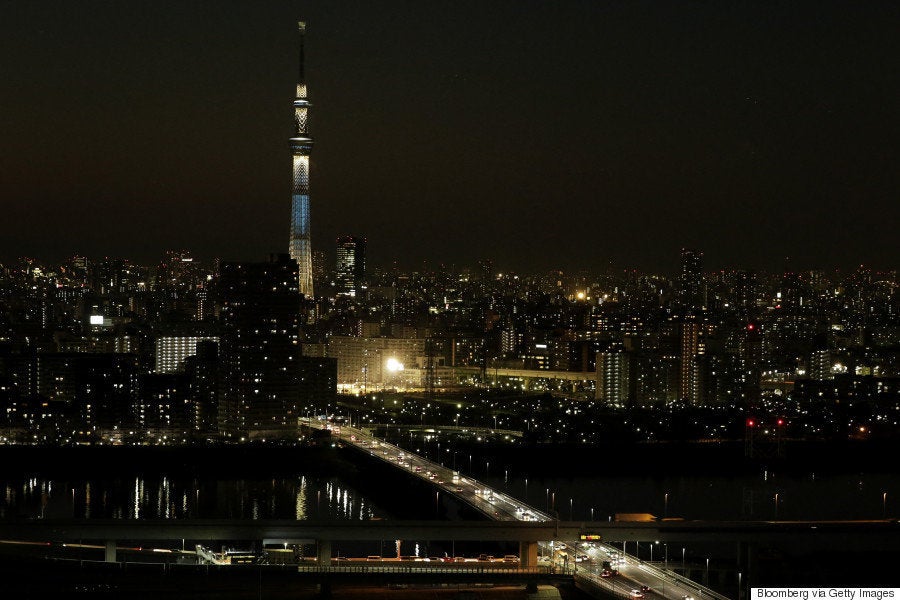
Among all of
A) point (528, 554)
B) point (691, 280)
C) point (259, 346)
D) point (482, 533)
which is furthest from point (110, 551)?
point (691, 280)

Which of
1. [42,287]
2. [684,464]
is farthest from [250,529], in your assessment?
[42,287]

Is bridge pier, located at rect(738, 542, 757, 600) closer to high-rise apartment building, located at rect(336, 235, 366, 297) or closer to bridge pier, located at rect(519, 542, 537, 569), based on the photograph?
bridge pier, located at rect(519, 542, 537, 569)

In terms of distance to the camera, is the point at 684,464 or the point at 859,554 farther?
the point at 684,464

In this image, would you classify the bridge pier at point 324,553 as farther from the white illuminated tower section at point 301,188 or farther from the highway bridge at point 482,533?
the white illuminated tower section at point 301,188

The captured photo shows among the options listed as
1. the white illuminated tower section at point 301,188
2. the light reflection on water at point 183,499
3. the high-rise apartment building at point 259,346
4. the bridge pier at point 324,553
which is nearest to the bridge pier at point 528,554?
the bridge pier at point 324,553

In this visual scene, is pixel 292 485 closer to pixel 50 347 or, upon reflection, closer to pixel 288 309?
pixel 288 309

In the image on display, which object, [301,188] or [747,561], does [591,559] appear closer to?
[747,561]
